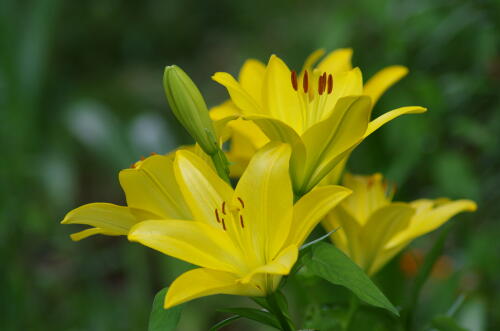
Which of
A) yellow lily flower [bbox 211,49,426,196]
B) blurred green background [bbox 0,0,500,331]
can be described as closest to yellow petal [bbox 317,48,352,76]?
yellow lily flower [bbox 211,49,426,196]

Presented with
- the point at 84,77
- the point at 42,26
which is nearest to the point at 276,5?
the point at 84,77

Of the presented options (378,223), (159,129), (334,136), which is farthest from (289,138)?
(159,129)

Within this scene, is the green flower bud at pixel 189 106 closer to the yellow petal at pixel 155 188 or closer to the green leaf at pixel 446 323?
the yellow petal at pixel 155 188

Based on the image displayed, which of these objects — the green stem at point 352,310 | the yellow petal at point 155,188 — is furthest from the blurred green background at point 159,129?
the yellow petal at point 155,188

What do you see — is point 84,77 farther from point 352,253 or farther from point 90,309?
point 352,253

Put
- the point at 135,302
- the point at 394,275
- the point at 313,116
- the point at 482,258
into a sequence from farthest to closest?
the point at 135,302, the point at 482,258, the point at 394,275, the point at 313,116

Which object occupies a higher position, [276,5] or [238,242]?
[276,5]

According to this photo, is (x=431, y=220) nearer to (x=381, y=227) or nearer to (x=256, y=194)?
(x=381, y=227)
